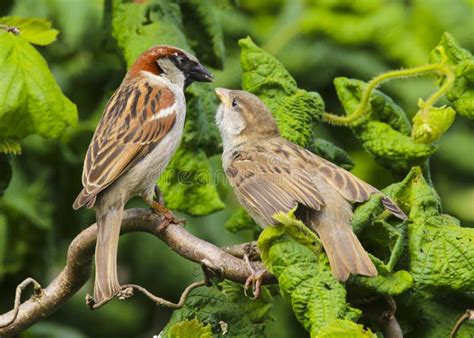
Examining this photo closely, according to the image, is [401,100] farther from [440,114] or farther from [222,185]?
[440,114]

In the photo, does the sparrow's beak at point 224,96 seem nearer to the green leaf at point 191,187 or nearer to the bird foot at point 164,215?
the green leaf at point 191,187

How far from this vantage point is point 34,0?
5676mm

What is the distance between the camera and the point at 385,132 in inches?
174

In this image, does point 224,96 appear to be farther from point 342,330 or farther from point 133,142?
point 342,330

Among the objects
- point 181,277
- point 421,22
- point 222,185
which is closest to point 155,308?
point 181,277

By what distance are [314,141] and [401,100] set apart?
6.01ft

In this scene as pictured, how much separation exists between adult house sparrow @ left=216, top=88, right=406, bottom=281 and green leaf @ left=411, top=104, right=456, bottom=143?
1.11 ft

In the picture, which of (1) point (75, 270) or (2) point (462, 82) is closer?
(1) point (75, 270)

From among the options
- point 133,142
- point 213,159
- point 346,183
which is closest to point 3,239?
point 213,159

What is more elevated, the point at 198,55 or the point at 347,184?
the point at 347,184

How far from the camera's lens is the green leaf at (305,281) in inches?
134

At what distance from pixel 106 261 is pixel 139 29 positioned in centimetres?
128

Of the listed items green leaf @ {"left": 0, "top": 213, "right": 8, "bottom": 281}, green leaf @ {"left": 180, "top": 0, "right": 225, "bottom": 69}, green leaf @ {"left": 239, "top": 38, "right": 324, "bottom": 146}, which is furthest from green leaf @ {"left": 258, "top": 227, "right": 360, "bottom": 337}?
green leaf @ {"left": 0, "top": 213, "right": 8, "bottom": 281}

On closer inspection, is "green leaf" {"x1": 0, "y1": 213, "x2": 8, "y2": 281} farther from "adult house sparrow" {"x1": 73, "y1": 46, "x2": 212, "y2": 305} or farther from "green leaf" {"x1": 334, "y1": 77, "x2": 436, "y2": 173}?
"green leaf" {"x1": 334, "y1": 77, "x2": 436, "y2": 173}
